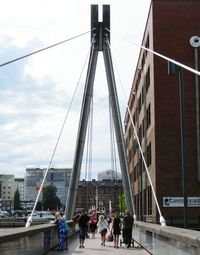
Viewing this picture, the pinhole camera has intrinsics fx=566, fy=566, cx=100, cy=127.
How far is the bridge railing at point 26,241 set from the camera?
12.5 metres

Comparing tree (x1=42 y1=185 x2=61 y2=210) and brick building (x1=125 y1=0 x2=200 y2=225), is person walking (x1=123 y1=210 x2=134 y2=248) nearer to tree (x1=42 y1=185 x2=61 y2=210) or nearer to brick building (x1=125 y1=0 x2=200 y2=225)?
brick building (x1=125 y1=0 x2=200 y2=225)

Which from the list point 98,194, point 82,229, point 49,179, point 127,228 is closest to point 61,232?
point 82,229

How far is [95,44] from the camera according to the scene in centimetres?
3834

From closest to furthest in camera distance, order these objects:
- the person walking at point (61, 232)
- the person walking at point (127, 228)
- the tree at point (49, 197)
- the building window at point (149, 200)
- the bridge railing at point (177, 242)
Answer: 1. the bridge railing at point (177, 242)
2. the person walking at point (61, 232)
3. the person walking at point (127, 228)
4. the building window at point (149, 200)
5. the tree at point (49, 197)

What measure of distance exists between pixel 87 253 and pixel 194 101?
36.0 m

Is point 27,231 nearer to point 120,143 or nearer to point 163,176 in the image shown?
point 120,143

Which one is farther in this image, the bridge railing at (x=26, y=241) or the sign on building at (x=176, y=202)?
the sign on building at (x=176, y=202)

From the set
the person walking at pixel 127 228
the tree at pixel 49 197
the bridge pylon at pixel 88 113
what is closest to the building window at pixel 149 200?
the bridge pylon at pixel 88 113

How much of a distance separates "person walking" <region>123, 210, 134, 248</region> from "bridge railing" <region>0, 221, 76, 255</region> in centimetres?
309

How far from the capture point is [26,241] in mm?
15820

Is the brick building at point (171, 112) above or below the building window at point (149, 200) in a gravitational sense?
above

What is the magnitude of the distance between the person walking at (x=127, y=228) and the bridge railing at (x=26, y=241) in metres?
3.09

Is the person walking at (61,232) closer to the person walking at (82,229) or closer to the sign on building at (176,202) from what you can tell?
the person walking at (82,229)

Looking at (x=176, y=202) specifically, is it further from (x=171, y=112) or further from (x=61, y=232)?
(x=61, y=232)
